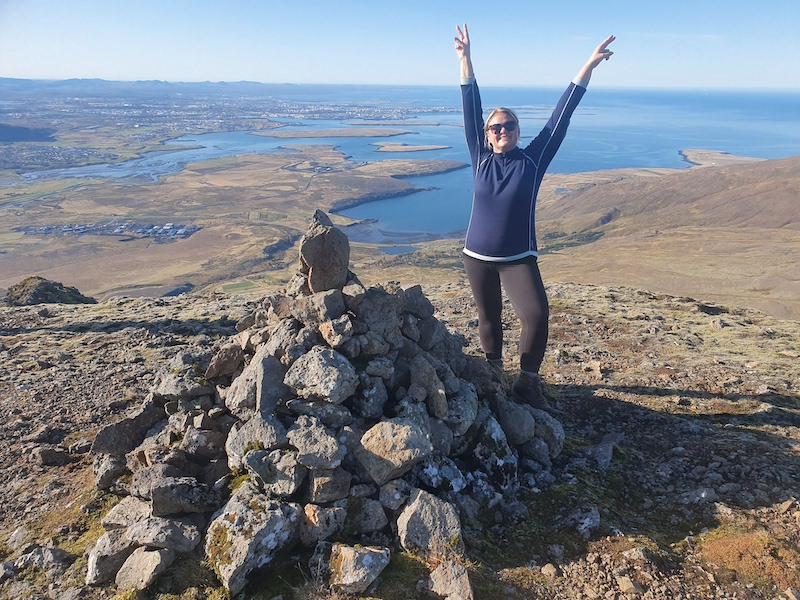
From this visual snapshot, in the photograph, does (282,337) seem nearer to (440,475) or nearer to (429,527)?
(440,475)

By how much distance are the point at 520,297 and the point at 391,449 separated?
9.80ft

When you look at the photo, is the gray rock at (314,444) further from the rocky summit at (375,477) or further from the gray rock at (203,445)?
the gray rock at (203,445)

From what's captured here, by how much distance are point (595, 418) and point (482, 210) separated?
4833mm

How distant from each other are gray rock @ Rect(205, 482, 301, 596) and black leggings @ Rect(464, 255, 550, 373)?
13.6ft

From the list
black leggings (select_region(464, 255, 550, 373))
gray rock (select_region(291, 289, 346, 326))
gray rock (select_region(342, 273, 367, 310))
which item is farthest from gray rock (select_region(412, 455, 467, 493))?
gray rock (select_region(342, 273, 367, 310))

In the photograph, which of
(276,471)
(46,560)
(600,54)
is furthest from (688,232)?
(46,560)

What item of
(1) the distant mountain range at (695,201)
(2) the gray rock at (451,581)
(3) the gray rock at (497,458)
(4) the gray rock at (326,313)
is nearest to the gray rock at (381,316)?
(4) the gray rock at (326,313)

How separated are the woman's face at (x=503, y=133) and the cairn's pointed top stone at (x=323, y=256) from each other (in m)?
2.66

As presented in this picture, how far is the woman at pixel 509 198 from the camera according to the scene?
276 inches

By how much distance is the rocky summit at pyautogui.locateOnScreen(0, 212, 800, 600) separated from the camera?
5.26 m

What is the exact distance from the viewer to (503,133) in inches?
276

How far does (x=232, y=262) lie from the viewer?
9775 centimetres

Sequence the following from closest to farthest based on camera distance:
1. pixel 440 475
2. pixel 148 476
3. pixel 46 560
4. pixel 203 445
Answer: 1. pixel 46 560
2. pixel 148 476
3. pixel 440 475
4. pixel 203 445

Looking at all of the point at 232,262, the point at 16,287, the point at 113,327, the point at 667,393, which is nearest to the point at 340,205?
the point at 232,262
